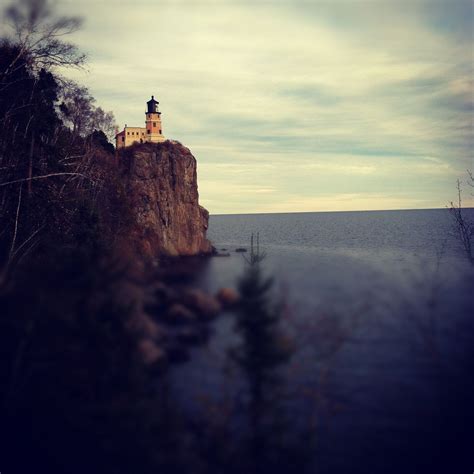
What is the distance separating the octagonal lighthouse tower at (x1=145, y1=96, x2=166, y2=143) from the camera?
75.4m

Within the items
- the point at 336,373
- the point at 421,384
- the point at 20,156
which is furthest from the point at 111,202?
the point at 421,384

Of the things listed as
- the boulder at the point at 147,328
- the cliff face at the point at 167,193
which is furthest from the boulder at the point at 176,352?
the cliff face at the point at 167,193

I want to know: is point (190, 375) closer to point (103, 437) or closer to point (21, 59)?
point (103, 437)

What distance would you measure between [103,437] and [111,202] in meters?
40.1

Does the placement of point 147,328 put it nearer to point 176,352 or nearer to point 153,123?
point 176,352

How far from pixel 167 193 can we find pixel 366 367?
183 feet

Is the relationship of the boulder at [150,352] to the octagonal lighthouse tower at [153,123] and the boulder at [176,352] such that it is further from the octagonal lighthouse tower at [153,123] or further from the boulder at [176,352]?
the octagonal lighthouse tower at [153,123]

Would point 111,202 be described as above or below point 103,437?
above

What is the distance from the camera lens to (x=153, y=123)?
7594cm

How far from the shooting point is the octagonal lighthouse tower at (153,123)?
247 feet

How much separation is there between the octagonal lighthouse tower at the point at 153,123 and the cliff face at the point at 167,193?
5.81 meters

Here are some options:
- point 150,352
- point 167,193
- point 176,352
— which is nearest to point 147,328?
point 150,352

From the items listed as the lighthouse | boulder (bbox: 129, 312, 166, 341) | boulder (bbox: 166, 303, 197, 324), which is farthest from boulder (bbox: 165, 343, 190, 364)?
the lighthouse

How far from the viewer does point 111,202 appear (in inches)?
1865
